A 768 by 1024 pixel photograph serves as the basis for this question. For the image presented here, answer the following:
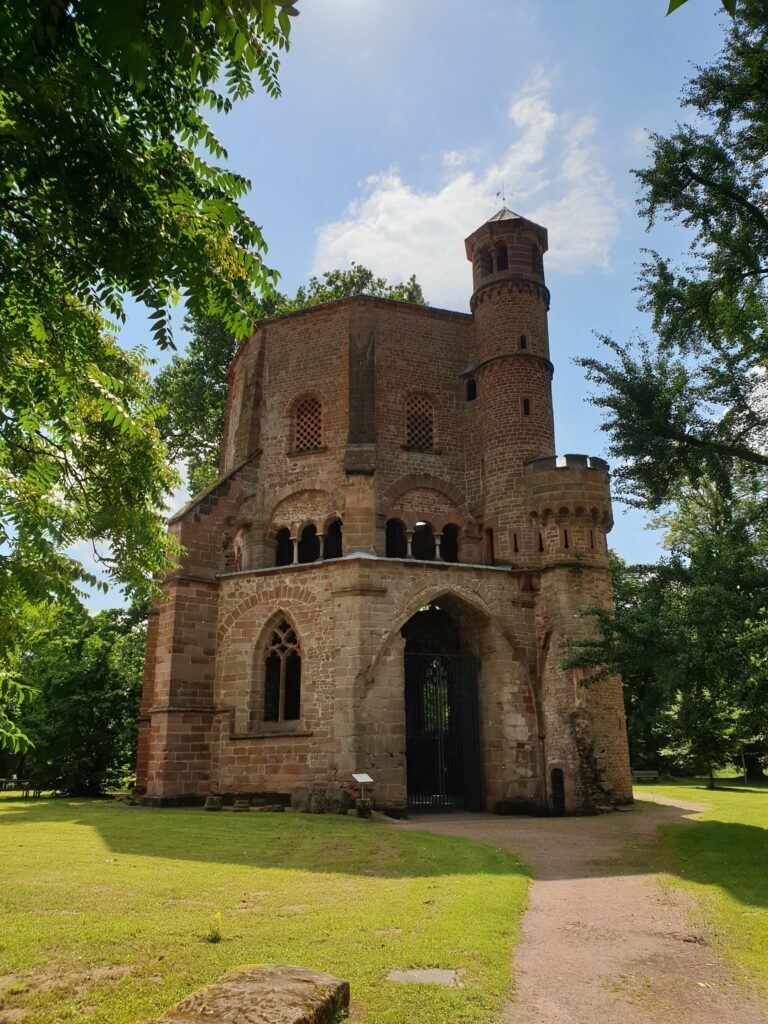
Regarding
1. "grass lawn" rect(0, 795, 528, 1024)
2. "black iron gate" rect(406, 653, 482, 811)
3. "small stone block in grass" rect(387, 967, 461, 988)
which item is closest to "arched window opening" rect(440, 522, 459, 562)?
"black iron gate" rect(406, 653, 482, 811)

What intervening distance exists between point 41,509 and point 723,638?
9876mm

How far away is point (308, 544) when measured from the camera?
21797 millimetres

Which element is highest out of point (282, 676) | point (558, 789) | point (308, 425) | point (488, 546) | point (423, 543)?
point (308, 425)

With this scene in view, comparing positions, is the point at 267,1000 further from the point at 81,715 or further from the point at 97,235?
the point at 81,715

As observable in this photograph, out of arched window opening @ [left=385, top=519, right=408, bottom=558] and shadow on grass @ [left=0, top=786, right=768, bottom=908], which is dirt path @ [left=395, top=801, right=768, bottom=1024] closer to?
shadow on grass @ [left=0, top=786, right=768, bottom=908]

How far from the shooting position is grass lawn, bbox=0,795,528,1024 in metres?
4.83

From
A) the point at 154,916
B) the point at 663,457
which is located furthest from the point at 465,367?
the point at 154,916

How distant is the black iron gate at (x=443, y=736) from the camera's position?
1903 cm

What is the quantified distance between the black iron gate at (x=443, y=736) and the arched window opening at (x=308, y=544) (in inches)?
169

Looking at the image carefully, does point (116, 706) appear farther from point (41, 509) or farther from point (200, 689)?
point (41, 509)

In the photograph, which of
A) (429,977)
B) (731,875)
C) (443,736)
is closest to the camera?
(429,977)

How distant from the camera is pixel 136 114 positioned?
398 cm

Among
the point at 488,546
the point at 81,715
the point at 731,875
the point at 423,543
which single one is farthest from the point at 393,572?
the point at 81,715

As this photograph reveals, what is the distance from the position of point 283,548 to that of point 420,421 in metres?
5.62
